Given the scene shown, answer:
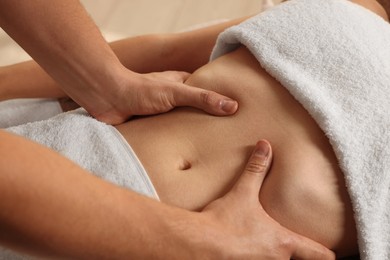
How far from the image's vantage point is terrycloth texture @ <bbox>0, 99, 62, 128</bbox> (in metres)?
1.23

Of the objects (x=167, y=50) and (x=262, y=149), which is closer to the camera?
(x=262, y=149)

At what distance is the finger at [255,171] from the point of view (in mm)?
879

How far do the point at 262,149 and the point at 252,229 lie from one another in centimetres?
14

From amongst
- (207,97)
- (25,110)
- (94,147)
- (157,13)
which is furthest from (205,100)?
(157,13)

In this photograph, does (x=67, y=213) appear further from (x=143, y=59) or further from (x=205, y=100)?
(x=143, y=59)

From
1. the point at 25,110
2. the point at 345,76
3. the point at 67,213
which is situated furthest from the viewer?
the point at 25,110

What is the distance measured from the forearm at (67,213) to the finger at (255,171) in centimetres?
17

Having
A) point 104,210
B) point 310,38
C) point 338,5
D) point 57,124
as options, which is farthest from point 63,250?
point 338,5

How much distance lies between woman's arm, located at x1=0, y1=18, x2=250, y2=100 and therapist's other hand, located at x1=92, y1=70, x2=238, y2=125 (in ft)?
0.69

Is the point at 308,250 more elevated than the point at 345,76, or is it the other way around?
the point at 345,76

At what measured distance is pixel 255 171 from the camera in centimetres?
89

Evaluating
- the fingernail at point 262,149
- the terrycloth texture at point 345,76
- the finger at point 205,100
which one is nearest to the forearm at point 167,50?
the terrycloth texture at point 345,76

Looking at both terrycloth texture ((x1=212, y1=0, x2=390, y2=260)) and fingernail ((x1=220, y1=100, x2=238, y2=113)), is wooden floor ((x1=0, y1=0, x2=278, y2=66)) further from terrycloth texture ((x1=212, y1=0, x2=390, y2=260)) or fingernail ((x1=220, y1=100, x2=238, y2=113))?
fingernail ((x1=220, y1=100, x2=238, y2=113))

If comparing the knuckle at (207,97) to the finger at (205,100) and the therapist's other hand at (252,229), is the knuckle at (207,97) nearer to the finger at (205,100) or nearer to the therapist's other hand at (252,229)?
the finger at (205,100)
